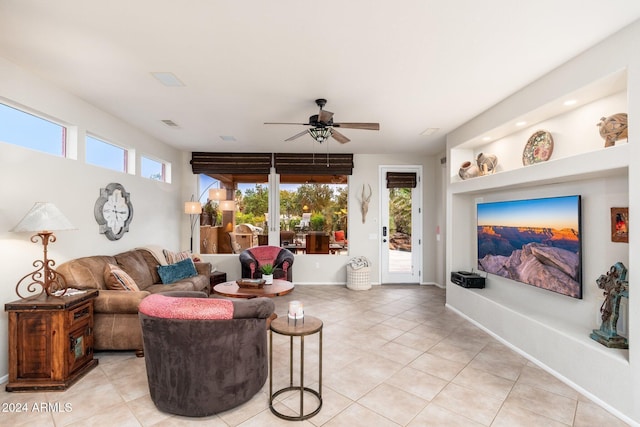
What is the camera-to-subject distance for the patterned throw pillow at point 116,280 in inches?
132

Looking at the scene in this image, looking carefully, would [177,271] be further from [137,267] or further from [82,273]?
[82,273]

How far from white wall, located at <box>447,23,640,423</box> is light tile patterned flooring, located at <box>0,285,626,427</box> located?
0.21 meters

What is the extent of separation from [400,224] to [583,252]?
12.4ft

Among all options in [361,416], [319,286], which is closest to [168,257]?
[319,286]

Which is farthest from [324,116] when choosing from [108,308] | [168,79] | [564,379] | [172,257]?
[172,257]

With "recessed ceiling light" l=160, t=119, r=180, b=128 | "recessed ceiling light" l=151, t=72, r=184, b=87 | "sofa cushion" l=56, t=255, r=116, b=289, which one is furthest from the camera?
"recessed ceiling light" l=160, t=119, r=180, b=128

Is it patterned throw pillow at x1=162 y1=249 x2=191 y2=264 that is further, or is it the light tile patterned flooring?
patterned throw pillow at x1=162 y1=249 x2=191 y2=264

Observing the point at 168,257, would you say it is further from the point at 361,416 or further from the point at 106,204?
the point at 361,416

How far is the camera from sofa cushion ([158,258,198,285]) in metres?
4.45

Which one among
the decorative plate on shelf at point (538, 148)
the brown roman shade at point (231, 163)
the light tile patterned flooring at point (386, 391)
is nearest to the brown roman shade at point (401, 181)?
the brown roman shade at point (231, 163)

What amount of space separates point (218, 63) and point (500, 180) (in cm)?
333

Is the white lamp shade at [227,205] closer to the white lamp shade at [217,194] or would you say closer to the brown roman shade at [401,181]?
the white lamp shade at [217,194]

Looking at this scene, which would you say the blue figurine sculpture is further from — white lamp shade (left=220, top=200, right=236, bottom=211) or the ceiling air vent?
white lamp shade (left=220, top=200, right=236, bottom=211)

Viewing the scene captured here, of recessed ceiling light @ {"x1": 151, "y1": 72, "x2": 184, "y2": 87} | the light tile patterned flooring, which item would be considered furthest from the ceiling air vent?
the light tile patterned flooring
